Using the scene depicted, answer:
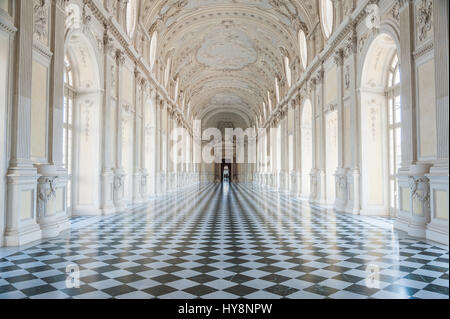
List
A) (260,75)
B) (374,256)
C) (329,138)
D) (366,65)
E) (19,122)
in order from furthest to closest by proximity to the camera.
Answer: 1. (260,75)
2. (329,138)
3. (366,65)
4. (19,122)
5. (374,256)

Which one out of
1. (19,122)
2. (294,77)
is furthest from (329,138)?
(19,122)

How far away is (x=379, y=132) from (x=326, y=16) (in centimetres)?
624

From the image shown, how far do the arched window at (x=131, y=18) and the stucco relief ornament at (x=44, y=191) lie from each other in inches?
368

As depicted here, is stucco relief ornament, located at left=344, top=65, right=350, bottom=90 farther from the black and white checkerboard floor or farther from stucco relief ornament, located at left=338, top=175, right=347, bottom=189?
the black and white checkerboard floor

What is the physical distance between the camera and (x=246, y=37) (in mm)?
24891

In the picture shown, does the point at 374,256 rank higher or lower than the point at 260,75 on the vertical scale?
lower

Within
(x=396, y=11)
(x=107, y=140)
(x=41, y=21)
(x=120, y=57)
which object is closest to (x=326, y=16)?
(x=396, y=11)

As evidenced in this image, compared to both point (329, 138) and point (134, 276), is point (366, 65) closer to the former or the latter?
point (329, 138)

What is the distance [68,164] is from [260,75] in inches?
936

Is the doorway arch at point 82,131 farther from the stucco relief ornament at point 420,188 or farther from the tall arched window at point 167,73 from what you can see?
the tall arched window at point 167,73

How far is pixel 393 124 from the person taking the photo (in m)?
11.1

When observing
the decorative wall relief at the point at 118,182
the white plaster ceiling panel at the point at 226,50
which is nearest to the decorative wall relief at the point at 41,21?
the decorative wall relief at the point at 118,182

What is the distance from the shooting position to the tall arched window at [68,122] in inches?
432
